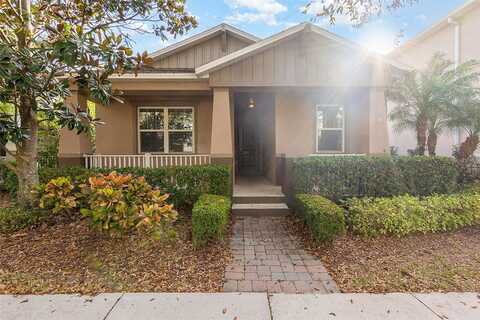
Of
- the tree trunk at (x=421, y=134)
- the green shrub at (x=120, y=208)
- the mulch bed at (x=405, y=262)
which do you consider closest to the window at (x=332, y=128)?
the tree trunk at (x=421, y=134)

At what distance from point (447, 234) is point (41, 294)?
7.12m

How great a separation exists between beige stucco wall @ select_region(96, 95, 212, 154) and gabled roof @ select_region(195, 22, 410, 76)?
2656 mm

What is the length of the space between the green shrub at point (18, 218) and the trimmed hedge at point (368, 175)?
18.6 feet

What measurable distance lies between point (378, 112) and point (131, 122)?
28.4 ft

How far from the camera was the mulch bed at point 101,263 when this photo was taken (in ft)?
11.1

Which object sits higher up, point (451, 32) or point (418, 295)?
point (451, 32)

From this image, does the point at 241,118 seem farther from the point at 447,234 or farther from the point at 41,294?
the point at 41,294

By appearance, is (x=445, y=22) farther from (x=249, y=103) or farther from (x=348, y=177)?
(x=348, y=177)

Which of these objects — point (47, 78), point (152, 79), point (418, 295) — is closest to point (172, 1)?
point (152, 79)

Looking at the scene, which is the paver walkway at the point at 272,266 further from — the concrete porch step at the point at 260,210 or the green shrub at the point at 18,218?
the green shrub at the point at 18,218

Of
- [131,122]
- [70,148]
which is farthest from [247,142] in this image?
[70,148]

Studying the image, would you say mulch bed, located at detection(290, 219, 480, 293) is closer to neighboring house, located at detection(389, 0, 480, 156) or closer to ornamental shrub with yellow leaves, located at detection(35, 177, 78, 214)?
ornamental shrub with yellow leaves, located at detection(35, 177, 78, 214)

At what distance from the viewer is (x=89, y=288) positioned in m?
3.32

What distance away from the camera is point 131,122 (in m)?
9.70
